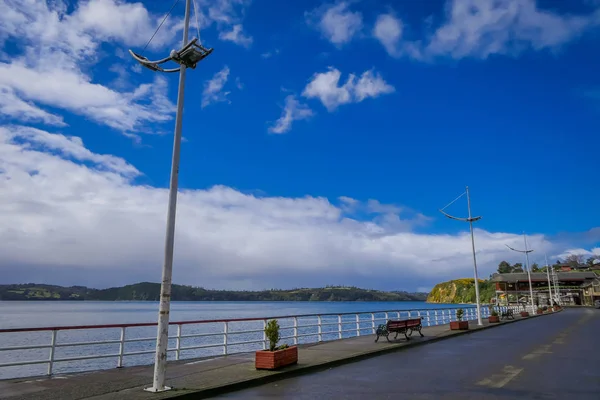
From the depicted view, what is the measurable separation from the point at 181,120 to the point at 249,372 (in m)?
6.64

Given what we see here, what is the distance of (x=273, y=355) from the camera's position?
11.4 meters

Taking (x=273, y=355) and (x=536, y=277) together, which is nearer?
(x=273, y=355)

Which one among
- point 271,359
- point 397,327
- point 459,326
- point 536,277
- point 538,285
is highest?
point 536,277

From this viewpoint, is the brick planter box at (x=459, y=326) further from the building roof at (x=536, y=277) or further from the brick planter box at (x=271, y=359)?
the building roof at (x=536, y=277)

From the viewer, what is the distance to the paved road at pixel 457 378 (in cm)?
862

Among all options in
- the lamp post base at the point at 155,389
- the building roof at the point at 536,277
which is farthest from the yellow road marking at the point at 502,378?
the building roof at the point at 536,277

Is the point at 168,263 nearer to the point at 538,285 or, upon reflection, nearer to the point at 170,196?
the point at 170,196

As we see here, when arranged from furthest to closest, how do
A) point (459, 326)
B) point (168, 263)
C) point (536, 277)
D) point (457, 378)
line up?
1. point (536, 277)
2. point (459, 326)
3. point (457, 378)
4. point (168, 263)

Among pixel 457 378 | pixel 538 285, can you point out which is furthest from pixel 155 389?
pixel 538 285

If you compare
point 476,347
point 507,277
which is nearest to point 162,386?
point 476,347

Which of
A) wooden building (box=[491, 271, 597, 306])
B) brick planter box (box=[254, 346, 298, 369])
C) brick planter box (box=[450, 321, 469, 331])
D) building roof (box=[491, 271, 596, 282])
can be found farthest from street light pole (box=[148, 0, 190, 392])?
building roof (box=[491, 271, 596, 282])

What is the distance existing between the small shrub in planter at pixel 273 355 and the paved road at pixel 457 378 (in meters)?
0.91

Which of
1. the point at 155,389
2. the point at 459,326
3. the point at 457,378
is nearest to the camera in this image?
the point at 155,389

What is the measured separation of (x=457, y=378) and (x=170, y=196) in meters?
8.10
